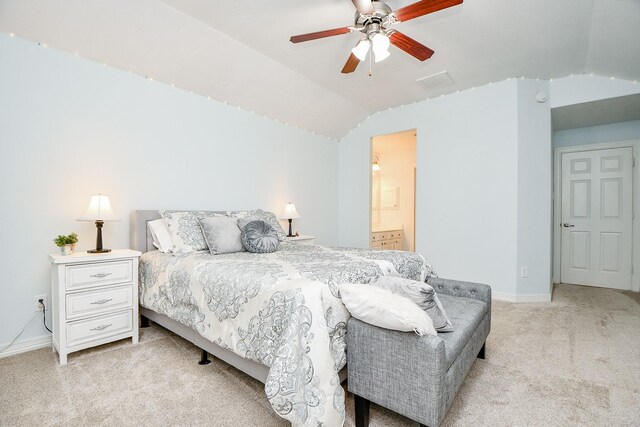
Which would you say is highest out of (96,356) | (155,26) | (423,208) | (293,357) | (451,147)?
(155,26)

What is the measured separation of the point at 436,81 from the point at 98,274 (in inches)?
158

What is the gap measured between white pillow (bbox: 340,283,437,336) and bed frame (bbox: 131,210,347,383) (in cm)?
41

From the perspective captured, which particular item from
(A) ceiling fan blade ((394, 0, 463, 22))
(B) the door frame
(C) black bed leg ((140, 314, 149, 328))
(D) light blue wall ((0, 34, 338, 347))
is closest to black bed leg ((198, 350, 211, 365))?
(C) black bed leg ((140, 314, 149, 328))

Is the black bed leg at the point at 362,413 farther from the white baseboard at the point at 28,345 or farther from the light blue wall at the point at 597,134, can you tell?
the light blue wall at the point at 597,134

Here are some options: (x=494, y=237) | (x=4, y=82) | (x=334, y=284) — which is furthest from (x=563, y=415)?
(x=4, y=82)

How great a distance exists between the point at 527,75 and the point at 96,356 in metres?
5.06

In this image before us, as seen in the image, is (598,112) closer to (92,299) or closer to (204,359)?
(204,359)

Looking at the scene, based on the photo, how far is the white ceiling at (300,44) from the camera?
2.35 meters

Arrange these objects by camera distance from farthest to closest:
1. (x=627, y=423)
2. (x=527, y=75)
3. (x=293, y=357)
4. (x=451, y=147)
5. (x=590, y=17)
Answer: (x=451, y=147) < (x=527, y=75) < (x=590, y=17) < (x=627, y=423) < (x=293, y=357)

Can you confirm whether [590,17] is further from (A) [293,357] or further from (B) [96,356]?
(B) [96,356]

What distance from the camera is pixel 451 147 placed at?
4.10 metres

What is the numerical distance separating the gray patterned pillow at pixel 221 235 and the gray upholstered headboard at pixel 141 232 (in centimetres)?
55

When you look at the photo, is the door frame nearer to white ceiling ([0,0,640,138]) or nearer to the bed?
white ceiling ([0,0,640,138])

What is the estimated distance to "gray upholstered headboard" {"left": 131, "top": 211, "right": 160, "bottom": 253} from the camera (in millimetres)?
2764
